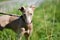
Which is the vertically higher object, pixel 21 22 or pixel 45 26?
pixel 21 22

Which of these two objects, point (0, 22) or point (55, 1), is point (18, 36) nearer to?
point (0, 22)

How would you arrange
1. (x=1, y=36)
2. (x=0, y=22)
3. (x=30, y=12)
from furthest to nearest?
(x=1, y=36) < (x=0, y=22) < (x=30, y=12)

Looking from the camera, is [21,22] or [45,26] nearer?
[21,22]

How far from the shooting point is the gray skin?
446 centimetres

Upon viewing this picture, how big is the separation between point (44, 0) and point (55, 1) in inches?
18.7

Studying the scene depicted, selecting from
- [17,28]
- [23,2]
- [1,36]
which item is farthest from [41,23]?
[17,28]

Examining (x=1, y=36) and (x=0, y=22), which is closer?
(x=0, y=22)

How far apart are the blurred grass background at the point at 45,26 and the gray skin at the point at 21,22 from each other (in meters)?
0.34

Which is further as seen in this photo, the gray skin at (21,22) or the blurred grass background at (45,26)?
the blurred grass background at (45,26)

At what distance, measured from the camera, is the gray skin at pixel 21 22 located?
4.46 meters

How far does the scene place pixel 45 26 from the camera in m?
5.68

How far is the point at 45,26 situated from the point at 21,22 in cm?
117

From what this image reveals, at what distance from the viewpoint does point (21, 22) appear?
4574mm

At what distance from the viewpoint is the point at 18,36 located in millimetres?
4613
